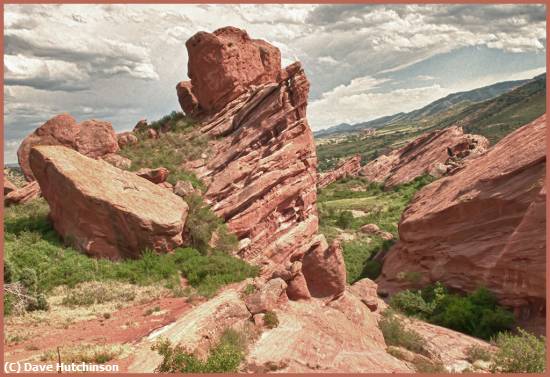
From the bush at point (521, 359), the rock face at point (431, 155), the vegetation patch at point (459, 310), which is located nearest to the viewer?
the bush at point (521, 359)

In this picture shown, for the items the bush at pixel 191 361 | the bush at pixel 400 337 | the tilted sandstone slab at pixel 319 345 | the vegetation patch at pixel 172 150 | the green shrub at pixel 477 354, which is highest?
the vegetation patch at pixel 172 150

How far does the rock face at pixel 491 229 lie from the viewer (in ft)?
75.7

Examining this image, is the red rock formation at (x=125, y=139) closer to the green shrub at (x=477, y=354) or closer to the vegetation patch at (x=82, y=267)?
the vegetation patch at (x=82, y=267)

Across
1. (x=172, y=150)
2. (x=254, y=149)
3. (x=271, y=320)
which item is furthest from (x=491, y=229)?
(x=172, y=150)

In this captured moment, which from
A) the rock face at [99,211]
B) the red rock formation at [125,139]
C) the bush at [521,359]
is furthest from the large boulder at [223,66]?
the bush at [521,359]

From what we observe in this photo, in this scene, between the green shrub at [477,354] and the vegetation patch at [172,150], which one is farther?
the vegetation patch at [172,150]

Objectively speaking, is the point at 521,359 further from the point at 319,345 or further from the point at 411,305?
the point at 411,305

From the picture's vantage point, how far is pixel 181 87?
39531mm

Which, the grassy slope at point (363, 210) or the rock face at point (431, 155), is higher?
the rock face at point (431, 155)

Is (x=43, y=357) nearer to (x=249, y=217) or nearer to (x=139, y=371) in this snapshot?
(x=139, y=371)

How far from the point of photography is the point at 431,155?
269 feet

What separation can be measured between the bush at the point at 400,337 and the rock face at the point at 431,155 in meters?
58.3

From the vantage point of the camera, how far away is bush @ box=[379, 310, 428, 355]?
17.2 metres

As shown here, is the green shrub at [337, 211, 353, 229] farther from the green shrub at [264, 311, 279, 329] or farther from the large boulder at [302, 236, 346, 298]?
the green shrub at [264, 311, 279, 329]
